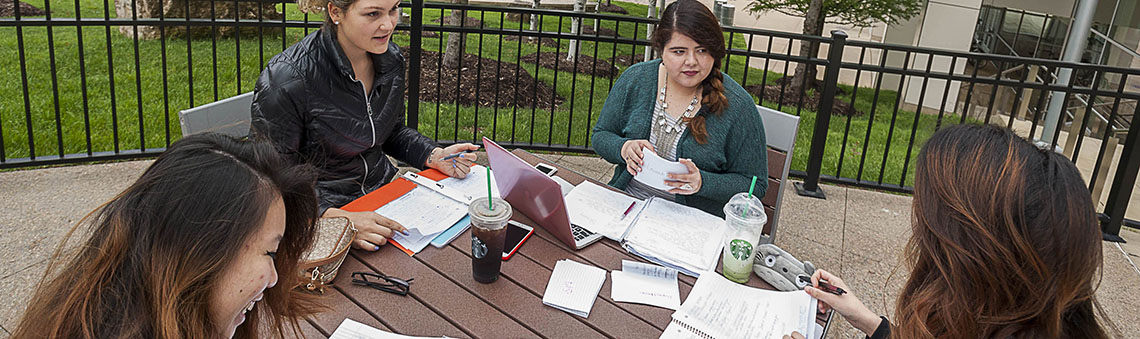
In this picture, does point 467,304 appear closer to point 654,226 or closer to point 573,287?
point 573,287

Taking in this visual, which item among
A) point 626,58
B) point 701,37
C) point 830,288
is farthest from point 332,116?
point 626,58

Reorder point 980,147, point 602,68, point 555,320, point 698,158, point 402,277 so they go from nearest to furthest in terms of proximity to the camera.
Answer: point 980,147 → point 555,320 → point 402,277 → point 698,158 → point 602,68

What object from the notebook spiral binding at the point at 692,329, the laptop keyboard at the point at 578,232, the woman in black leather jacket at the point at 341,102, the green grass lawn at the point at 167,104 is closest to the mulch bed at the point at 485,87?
the green grass lawn at the point at 167,104

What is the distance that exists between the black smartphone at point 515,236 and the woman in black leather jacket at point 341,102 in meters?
0.46

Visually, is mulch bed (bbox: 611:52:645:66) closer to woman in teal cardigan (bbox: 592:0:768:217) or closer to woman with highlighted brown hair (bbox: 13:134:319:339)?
woman in teal cardigan (bbox: 592:0:768:217)

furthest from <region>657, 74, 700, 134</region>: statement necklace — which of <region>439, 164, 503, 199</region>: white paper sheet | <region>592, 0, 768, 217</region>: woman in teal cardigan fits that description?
<region>439, 164, 503, 199</region>: white paper sheet

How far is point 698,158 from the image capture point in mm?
3082

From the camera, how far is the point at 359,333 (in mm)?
1839

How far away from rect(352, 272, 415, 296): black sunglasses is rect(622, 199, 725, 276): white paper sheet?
72cm

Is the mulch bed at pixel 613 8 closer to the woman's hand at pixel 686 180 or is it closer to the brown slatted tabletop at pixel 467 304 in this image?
the woman's hand at pixel 686 180

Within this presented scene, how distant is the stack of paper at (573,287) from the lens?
2021 millimetres

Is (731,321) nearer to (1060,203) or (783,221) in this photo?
(1060,203)

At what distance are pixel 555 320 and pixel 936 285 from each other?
35.3 inches

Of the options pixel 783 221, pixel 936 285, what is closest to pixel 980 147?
pixel 936 285
